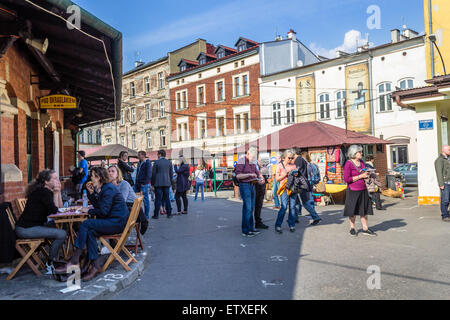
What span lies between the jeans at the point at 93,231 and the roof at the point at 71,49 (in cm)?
259

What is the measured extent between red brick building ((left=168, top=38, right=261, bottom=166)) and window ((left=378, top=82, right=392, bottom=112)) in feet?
32.7

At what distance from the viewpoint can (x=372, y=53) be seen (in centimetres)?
2361

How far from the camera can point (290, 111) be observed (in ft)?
94.0

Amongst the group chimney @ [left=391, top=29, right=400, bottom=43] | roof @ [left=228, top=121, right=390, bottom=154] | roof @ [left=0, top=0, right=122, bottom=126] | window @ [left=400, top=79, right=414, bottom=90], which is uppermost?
chimney @ [left=391, top=29, right=400, bottom=43]

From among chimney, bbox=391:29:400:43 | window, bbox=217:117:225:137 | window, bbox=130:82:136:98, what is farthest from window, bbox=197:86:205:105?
chimney, bbox=391:29:400:43

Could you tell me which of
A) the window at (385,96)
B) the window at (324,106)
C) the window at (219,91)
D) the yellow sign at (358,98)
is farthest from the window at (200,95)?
the window at (385,96)

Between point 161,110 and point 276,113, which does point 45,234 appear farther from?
point 161,110

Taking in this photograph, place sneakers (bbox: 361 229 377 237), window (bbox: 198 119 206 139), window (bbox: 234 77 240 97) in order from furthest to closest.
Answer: window (bbox: 198 119 206 139), window (bbox: 234 77 240 97), sneakers (bbox: 361 229 377 237)

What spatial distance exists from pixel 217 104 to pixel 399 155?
16303mm

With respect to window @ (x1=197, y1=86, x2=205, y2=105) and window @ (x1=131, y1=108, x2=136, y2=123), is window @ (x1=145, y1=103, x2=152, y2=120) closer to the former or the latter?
window @ (x1=131, y1=108, x2=136, y2=123)

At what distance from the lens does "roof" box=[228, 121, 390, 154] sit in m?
14.4

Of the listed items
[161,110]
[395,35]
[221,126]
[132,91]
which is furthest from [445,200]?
[132,91]
